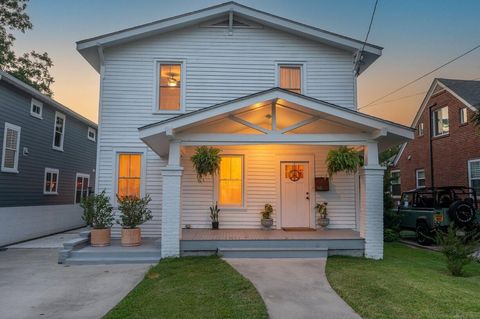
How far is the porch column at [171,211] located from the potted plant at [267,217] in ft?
8.79

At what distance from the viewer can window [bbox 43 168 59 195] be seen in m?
12.6

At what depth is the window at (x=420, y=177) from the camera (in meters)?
16.9

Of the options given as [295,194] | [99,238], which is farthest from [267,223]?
[99,238]

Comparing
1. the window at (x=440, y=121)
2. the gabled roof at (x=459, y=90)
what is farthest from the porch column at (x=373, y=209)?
the window at (x=440, y=121)

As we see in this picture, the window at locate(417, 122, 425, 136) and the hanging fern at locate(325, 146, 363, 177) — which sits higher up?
the window at locate(417, 122, 425, 136)

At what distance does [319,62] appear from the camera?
9797 millimetres

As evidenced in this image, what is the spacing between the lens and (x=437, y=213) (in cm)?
1000

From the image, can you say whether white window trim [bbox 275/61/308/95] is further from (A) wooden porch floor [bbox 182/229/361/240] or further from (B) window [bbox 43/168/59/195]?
(B) window [bbox 43/168/59/195]

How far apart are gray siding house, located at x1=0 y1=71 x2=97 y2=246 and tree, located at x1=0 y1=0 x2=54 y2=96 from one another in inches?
301

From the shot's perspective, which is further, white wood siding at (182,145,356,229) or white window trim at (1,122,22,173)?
white window trim at (1,122,22,173)

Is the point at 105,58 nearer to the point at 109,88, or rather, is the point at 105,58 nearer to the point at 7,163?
the point at 109,88

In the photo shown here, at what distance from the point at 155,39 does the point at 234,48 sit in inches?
90.6

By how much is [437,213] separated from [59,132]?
14.0m

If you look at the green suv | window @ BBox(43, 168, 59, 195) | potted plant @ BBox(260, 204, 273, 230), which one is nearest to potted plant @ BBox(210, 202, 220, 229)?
potted plant @ BBox(260, 204, 273, 230)
